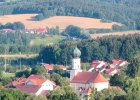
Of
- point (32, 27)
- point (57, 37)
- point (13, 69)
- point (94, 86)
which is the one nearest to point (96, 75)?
point (94, 86)

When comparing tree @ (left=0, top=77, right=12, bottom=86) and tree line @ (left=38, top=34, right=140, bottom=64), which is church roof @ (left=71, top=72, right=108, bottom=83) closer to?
tree @ (left=0, top=77, right=12, bottom=86)

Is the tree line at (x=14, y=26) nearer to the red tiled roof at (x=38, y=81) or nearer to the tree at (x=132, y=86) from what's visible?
the red tiled roof at (x=38, y=81)

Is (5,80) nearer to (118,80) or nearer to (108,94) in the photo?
(118,80)

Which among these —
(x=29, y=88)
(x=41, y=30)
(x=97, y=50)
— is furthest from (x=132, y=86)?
(x=41, y=30)

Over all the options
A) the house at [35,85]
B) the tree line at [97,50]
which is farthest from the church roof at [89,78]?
the tree line at [97,50]

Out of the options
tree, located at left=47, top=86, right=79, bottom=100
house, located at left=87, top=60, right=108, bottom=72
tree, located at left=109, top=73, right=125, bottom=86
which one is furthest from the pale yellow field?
tree, located at left=47, top=86, right=79, bottom=100

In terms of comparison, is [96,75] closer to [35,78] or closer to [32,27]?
[35,78]
